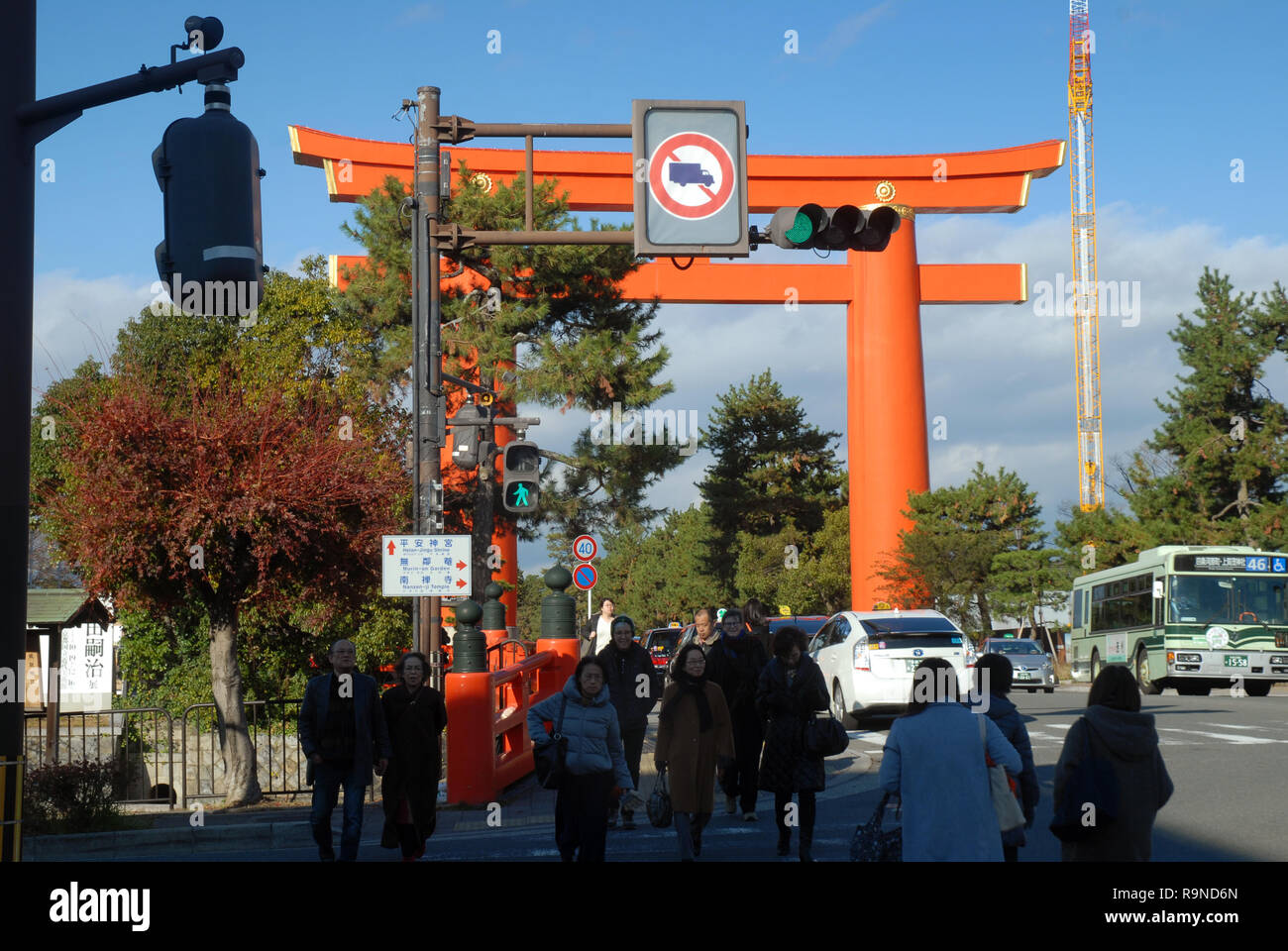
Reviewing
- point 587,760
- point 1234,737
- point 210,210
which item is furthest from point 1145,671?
point 210,210

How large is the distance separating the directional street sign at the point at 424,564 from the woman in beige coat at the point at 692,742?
3.80 meters

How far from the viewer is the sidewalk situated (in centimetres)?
1151

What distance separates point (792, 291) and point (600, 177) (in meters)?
6.34

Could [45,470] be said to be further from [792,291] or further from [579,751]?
[579,751]

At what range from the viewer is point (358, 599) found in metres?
16.1

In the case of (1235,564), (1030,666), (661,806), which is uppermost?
(1235,564)

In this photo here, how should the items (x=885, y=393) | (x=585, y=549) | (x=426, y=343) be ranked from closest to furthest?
(x=426, y=343) < (x=585, y=549) < (x=885, y=393)

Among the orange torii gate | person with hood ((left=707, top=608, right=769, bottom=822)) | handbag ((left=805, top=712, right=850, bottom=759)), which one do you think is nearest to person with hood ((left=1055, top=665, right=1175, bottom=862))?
handbag ((left=805, top=712, right=850, bottom=759))

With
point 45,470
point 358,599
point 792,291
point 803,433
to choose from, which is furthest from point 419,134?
point 803,433

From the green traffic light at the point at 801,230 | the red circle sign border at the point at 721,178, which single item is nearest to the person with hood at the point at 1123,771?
the green traffic light at the point at 801,230

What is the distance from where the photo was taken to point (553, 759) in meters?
8.72

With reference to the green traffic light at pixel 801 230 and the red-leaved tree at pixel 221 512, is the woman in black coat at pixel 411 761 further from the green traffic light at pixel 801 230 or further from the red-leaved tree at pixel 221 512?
the red-leaved tree at pixel 221 512

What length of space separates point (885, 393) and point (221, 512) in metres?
29.2

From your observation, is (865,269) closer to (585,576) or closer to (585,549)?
(585,549)
